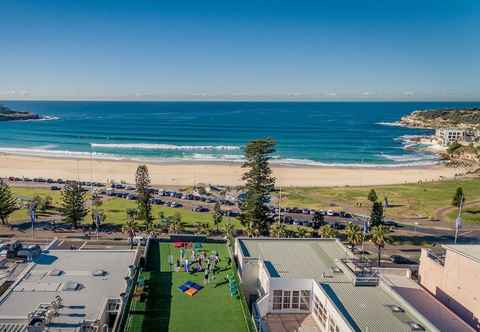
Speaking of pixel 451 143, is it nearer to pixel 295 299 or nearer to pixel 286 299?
pixel 295 299

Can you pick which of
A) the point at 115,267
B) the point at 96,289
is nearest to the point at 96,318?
the point at 96,289

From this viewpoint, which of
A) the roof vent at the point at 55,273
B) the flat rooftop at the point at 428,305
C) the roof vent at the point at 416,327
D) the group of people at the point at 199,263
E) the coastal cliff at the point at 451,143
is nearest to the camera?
the roof vent at the point at 416,327

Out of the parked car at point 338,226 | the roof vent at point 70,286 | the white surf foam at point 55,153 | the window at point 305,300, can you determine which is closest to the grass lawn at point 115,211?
the parked car at point 338,226

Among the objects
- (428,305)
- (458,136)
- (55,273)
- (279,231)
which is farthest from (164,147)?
(428,305)

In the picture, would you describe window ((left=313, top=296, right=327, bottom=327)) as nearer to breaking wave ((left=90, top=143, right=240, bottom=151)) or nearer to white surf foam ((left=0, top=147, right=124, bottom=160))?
white surf foam ((left=0, top=147, right=124, bottom=160))

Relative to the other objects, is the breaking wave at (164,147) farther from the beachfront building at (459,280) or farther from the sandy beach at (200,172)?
the beachfront building at (459,280)

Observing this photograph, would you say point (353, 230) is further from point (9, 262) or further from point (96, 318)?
point (9, 262)
